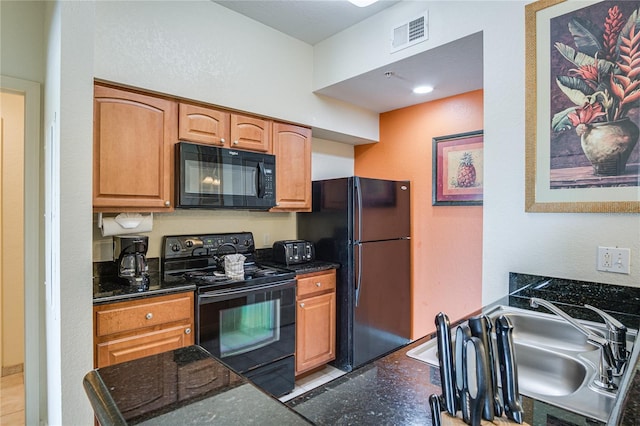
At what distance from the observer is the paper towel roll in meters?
2.09

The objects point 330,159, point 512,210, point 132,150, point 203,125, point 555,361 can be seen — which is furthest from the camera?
point 330,159

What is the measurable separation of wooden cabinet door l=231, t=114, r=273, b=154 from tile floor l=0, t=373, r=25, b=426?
2.35 m

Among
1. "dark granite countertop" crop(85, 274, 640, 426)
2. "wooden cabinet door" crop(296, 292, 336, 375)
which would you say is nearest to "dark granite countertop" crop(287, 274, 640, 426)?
"dark granite countertop" crop(85, 274, 640, 426)

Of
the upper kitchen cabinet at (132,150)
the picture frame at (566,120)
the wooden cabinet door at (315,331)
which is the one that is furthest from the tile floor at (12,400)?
the picture frame at (566,120)

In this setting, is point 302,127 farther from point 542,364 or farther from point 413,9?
point 542,364

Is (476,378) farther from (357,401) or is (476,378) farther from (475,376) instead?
(357,401)

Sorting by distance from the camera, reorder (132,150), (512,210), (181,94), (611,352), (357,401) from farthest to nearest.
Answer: (181,94), (132,150), (512,210), (611,352), (357,401)

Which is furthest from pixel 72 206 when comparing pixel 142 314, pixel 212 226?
pixel 212 226

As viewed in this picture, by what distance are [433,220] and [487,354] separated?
9.19ft

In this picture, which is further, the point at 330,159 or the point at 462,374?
the point at 330,159

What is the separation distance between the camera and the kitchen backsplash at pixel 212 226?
7.39 ft

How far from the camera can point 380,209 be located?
308 cm

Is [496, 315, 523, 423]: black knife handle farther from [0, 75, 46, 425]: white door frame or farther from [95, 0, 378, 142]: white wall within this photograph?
[0, 75, 46, 425]: white door frame

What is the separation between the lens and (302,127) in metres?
2.99
